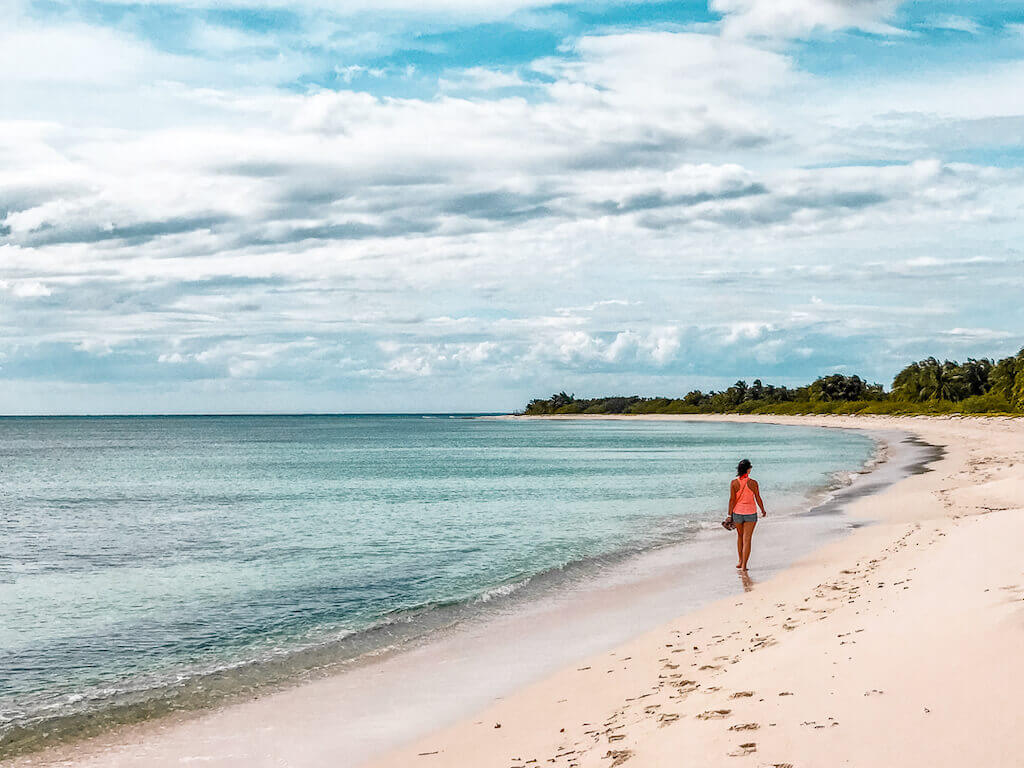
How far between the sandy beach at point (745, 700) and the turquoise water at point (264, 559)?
2062 mm

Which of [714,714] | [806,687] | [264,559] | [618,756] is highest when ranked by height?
[806,687]

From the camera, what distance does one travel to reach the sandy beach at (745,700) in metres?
7.53

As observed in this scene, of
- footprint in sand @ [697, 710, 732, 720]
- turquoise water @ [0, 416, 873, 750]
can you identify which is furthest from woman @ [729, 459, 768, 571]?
footprint in sand @ [697, 710, 732, 720]

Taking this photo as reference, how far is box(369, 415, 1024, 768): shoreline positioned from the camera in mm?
7418

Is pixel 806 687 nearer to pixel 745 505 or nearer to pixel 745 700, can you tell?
pixel 745 700

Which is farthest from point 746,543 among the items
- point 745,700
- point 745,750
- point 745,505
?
point 745,750

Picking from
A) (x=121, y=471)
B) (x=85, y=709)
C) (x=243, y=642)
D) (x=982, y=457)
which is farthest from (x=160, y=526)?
(x=982, y=457)

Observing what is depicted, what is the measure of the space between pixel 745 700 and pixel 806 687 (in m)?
0.64

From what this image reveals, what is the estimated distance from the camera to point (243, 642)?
15789 mm

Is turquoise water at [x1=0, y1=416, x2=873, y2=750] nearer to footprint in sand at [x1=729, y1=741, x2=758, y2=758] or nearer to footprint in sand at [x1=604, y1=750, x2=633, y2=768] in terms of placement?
footprint in sand at [x1=604, y1=750, x2=633, y2=768]

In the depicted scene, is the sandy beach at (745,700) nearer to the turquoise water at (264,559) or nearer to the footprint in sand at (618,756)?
the footprint in sand at (618,756)

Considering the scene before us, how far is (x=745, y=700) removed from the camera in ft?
29.0

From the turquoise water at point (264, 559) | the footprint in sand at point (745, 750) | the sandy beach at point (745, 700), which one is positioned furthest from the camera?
the turquoise water at point (264, 559)

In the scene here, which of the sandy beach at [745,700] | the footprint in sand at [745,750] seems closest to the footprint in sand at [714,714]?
the sandy beach at [745,700]
